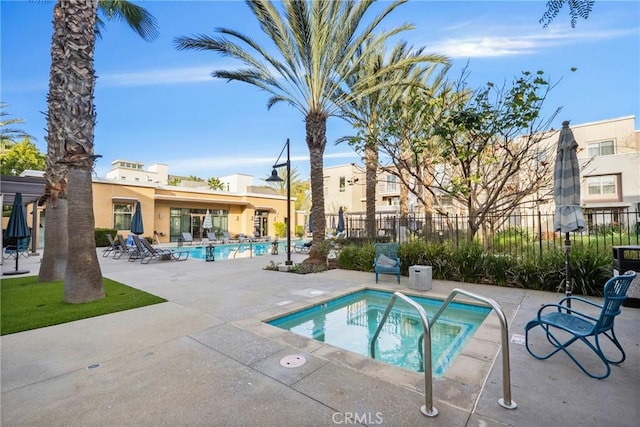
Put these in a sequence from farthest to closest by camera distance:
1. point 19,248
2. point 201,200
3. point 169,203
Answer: point 201,200
point 169,203
point 19,248

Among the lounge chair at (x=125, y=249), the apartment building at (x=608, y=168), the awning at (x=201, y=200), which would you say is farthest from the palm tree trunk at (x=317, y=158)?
the awning at (x=201, y=200)

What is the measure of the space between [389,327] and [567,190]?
3921 millimetres

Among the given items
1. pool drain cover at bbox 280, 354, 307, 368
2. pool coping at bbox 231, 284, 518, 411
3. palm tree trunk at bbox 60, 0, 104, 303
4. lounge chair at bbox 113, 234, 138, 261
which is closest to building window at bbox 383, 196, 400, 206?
lounge chair at bbox 113, 234, 138, 261

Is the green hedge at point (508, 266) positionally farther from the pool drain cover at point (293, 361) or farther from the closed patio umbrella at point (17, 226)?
the closed patio umbrella at point (17, 226)

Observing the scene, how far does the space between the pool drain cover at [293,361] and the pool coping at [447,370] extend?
148 millimetres

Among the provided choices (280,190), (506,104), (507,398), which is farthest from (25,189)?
(280,190)

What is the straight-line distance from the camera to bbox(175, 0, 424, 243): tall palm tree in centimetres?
978

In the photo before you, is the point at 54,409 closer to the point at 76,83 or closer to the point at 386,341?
the point at 386,341

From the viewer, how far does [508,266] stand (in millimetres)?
7664

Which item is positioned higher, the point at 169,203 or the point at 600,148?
the point at 600,148

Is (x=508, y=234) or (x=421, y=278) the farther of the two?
(x=508, y=234)

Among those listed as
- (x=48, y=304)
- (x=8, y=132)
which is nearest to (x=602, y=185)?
(x=48, y=304)

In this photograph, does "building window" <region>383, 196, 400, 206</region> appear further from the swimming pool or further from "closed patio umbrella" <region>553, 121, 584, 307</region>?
"closed patio umbrella" <region>553, 121, 584, 307</region>

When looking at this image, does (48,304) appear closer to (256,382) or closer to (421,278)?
(256,382)
